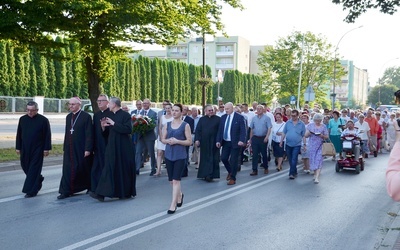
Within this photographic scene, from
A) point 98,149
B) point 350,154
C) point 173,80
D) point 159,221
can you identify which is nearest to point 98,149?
point 98,149

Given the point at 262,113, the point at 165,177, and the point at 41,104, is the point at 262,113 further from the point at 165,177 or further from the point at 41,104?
the point at 41,104

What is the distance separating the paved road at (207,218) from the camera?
6.49 metres

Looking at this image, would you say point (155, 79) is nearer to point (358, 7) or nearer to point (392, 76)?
point (358, 7)

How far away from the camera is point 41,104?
4303 centimetres

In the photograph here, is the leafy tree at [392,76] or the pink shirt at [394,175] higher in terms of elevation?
the leafy tree at [392,76]

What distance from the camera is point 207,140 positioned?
1223 centimetres

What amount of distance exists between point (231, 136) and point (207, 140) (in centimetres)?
60

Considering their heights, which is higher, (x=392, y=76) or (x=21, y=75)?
(x=392, y=76)

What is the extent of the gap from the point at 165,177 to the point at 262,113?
344 cm

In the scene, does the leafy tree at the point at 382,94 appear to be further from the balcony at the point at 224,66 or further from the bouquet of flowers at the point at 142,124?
the bouquet of flowers at the point at 142,124

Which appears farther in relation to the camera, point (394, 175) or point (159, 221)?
point (159, 221)

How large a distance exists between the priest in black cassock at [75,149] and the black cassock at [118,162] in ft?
1.61

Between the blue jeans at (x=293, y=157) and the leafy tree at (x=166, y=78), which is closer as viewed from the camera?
the blue jeans at (x=293, y=157)

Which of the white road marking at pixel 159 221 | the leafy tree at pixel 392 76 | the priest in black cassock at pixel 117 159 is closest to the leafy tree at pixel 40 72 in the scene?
the white road marking at pixel 159 221
